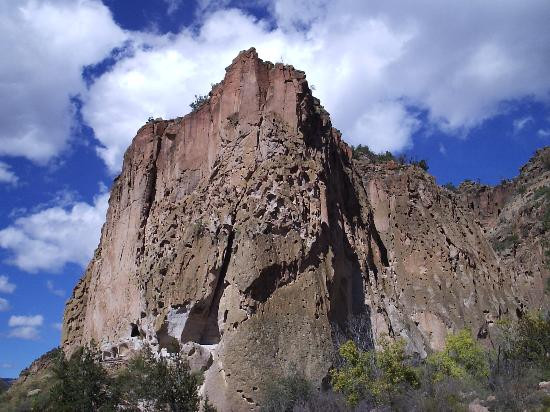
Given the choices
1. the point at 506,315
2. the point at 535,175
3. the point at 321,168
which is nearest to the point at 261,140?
the point at 321,168

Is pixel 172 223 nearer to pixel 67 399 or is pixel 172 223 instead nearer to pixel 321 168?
pixel 321 168

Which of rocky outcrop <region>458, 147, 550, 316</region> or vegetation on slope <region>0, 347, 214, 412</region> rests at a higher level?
rocky outcrop <region>458, 147, 550, 316</region>

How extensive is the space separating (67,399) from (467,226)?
24.8m

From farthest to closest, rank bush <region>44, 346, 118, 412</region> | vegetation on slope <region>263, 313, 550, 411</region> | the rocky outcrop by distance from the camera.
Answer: the rocky outcrop < bush <region>44, 346, 118, 412</region> < vegetation on slope <region>263, 313, 550, 411</region>

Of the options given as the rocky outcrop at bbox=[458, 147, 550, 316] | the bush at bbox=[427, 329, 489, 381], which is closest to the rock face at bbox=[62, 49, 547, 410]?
the bush at bbox=[427, 329, 489, 381]

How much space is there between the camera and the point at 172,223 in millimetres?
25359

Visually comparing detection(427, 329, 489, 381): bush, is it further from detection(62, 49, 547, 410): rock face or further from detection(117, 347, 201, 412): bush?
detection(117, 347, 201, 412): bush

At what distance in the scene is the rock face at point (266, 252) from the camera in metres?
20.8

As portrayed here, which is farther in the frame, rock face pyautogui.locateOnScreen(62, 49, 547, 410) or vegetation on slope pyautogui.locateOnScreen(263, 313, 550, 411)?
rock face pyautogui.locateOnScreen(62, 49, 547, 410)

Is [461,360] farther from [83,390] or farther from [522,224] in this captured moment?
[522,224]

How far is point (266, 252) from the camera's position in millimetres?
21453

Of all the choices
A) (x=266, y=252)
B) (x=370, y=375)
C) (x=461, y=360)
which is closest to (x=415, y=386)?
(x=370, y=375)

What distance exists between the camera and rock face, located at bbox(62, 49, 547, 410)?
2080 centimetres

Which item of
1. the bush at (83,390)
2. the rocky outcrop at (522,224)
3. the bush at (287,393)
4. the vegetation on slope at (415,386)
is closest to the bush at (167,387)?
the bush at (83,390)
